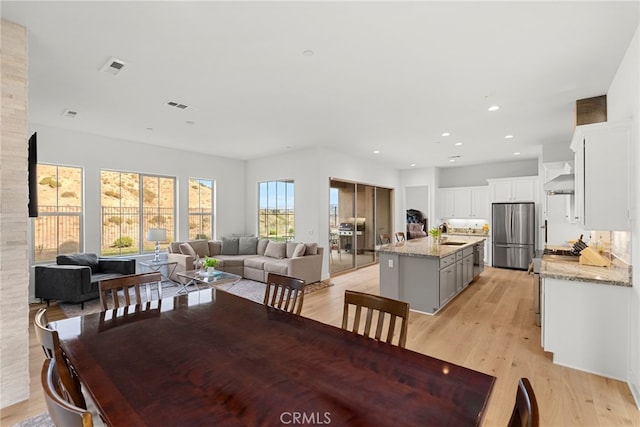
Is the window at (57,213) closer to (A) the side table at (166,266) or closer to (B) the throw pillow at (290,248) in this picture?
(A) the side table at (166,266)

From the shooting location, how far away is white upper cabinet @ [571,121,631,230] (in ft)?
8.41

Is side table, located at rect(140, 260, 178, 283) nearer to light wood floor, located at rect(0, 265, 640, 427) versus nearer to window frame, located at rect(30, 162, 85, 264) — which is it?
window frame, located at rect(30, 162, 85, 264)

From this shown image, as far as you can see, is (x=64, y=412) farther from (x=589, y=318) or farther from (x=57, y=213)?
(x=57, y=213)

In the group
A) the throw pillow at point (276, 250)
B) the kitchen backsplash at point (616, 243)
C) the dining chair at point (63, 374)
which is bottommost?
the throw pillow at point (276, 250)

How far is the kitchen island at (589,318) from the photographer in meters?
2.56

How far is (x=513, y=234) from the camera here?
7316 mm

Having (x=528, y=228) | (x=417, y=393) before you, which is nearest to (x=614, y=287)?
(x=417, y=393)

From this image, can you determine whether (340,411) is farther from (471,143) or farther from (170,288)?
(471,143)

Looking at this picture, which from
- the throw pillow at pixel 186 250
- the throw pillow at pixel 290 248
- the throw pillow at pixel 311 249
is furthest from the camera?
the throw pillow at pixel 290 248

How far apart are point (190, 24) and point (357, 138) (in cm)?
384

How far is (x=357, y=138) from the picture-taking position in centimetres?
575

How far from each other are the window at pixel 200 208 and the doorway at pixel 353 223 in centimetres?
310

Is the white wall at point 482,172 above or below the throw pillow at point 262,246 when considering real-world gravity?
above

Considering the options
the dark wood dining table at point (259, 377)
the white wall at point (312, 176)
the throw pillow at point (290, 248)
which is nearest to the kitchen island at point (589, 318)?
the dark wood dining table at point (259, 377)
